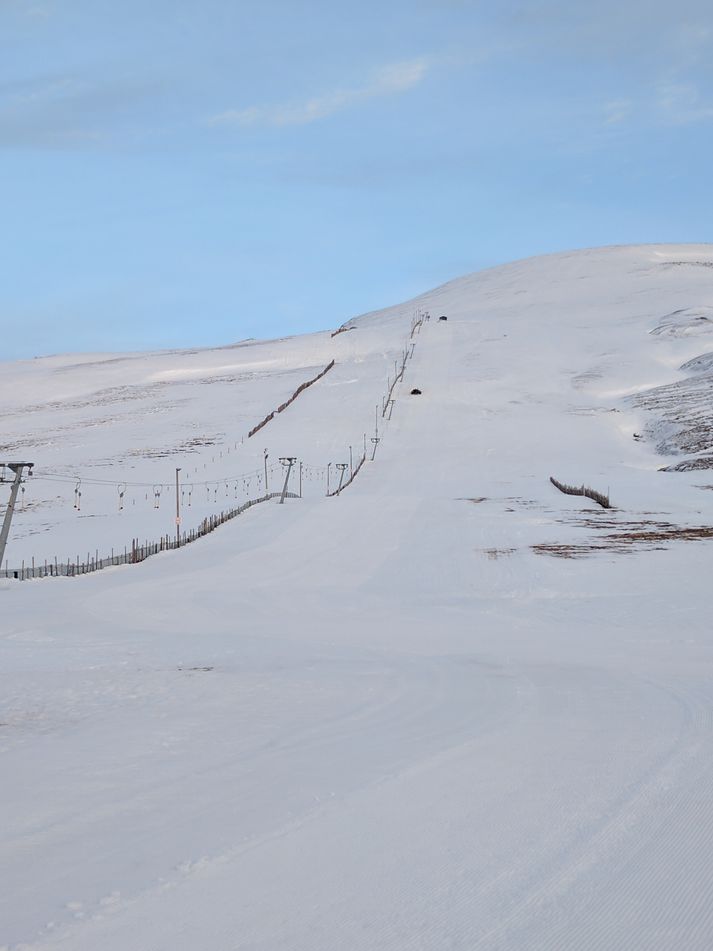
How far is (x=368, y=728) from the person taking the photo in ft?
29.1

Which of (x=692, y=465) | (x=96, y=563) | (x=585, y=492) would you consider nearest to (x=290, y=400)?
(x=692, y=465)

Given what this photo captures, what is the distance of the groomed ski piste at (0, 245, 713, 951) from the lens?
5047mm

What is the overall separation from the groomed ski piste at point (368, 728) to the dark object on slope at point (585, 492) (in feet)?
2.07

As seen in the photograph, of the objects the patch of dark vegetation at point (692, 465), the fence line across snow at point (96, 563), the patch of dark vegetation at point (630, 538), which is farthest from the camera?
the patch of dark vegetation at point (692, 465)

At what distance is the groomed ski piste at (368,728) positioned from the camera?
5.05m

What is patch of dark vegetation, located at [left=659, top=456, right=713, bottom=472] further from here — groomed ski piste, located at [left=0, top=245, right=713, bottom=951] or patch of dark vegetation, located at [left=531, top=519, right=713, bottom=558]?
patch of dark vegetation, located at [left=531, top=519, right=713, bottom=558]

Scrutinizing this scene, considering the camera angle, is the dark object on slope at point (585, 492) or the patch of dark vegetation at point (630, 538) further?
the dark object on slope at point (585, 492)

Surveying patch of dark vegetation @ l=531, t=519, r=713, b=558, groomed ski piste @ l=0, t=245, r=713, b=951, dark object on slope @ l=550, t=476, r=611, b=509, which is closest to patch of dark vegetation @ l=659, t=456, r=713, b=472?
groomed ski piste @ l=0, t=245, r=713, b=951

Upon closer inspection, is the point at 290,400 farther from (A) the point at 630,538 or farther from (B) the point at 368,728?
(B) the point at 368,728

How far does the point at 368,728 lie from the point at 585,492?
31.0 m

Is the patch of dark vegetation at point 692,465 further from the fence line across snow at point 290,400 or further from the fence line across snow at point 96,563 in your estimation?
the fence line across snow at point 290,400

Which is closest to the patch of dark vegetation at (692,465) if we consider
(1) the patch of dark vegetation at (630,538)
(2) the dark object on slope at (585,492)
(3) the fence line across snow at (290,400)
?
(2) the dark object on slope at (585,492)

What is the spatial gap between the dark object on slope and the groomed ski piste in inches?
24.9

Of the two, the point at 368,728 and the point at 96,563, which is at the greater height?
the point at 368,728
